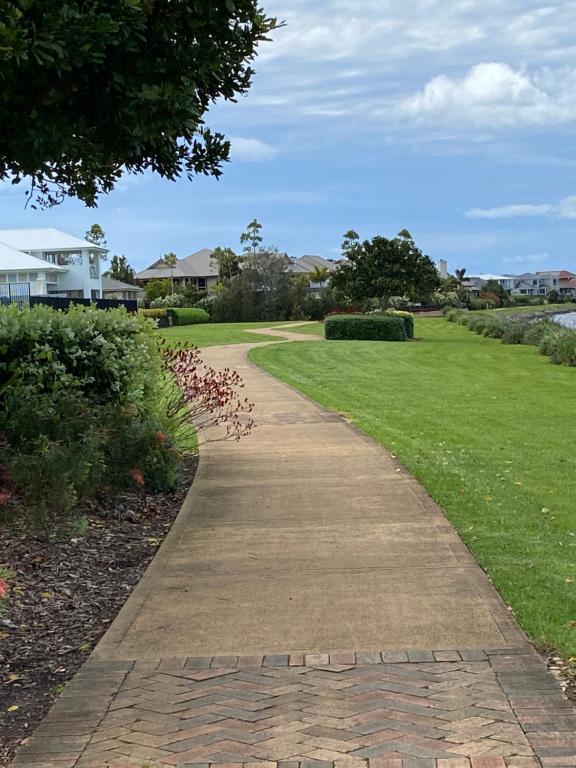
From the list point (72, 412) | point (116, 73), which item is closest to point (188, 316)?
point (72, 412)

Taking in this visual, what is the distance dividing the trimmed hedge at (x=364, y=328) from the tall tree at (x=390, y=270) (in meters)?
4.64

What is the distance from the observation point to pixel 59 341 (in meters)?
8.12

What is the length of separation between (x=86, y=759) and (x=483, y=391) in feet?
59.4

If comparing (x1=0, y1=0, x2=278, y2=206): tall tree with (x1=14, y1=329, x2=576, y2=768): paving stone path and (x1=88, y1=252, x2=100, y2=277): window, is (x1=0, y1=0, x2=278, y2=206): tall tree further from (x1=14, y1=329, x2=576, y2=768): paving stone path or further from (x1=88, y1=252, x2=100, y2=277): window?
(x1=88, y1=252, x2=100, y2=277): window

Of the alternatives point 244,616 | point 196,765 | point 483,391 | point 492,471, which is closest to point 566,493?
point 492,471

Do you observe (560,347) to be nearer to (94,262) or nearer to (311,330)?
(311,330)

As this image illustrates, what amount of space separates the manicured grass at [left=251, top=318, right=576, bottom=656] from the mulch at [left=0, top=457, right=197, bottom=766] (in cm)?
243

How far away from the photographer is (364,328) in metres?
41.5

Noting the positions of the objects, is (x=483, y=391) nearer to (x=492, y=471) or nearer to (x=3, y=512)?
(x=492, y=471)

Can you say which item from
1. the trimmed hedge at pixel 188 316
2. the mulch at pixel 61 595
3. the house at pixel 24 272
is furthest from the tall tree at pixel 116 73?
the trimmed hedge at pixel 188 316

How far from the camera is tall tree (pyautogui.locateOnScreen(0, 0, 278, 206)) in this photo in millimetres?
5262

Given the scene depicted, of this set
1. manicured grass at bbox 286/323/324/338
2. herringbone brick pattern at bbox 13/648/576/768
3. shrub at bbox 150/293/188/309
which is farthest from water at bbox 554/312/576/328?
herringbone brick pattern at bbox 13/648/576/768

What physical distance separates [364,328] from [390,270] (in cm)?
564

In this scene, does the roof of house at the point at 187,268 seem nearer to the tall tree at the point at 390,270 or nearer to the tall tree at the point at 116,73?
the tall tree at the point at 390,270
